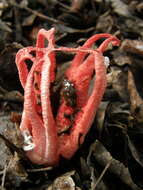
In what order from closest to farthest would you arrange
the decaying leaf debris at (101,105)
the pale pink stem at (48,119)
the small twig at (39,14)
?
the pale pink stem at (48,119)
the decaying leaf debris at (101,105)
the small twig at (39,14)

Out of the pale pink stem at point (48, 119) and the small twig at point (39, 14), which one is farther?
the small twig at point (39, 14)

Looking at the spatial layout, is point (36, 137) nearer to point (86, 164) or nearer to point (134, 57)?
point (86, 164)

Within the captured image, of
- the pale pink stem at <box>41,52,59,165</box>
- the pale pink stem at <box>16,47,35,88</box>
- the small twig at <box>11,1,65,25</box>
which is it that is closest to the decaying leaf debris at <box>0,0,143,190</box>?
the small twig at <box>11,1,65,25</box>

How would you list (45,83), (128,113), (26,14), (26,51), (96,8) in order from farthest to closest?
1. (96,8)
2. (26,14)
3. (128,113)
4. (26,51)
5. (45,83)

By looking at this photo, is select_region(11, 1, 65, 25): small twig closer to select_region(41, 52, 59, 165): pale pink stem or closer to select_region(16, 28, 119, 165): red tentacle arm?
select_region(16, 28, 119, 165): red tentacle arm

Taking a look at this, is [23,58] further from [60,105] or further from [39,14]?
[39,14]

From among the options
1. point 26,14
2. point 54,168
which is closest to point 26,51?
point 54,168

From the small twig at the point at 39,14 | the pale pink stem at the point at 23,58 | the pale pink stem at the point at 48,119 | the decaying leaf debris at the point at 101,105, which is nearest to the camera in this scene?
the pale pink stem at the point at 48,119

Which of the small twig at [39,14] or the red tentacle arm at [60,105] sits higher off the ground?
the small twig at [39,14]

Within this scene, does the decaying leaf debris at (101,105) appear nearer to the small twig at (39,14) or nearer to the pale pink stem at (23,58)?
the small twig at (39,14)

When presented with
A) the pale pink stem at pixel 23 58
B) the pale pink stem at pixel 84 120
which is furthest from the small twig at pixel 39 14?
the pale pink stem at pixel 84 120
